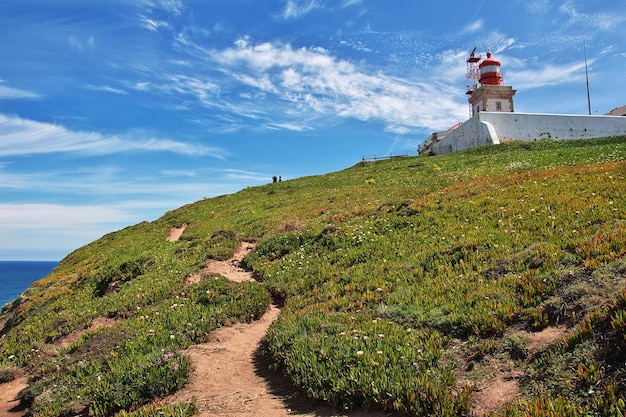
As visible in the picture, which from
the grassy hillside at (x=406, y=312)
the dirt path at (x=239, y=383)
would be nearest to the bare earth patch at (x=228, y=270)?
the grassy hillside at (x=406, y=312)

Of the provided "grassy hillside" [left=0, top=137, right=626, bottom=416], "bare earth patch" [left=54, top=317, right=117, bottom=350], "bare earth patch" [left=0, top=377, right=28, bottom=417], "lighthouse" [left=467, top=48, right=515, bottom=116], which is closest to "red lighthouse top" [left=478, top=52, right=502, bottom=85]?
"lighthouse" [left=467, top=48, right=515, bottom=116]

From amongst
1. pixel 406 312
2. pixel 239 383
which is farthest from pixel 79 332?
pixel 406 312

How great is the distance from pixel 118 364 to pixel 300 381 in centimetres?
363

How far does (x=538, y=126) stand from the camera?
45469 millimetres

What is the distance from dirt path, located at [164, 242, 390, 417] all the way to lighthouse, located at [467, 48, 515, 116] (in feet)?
189

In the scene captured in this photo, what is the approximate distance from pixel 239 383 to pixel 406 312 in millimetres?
3297

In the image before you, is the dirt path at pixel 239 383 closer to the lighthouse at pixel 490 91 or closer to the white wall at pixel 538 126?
the white wall at pixel 538 126

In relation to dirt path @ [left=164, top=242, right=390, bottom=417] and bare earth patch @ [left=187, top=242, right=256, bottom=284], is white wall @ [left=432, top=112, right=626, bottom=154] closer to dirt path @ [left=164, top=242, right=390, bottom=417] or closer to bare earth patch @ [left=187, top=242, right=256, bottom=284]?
bare earth patch @ [left=187, top=242, right=256, bottom=284]

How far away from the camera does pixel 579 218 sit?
34.2ft

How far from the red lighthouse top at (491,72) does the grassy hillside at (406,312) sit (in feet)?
170

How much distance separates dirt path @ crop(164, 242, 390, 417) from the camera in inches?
240

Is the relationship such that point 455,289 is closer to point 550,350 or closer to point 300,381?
point 550,350

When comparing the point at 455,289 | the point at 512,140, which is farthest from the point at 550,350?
the point at 512,140

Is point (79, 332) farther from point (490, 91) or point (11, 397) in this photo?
point (490, 91)
